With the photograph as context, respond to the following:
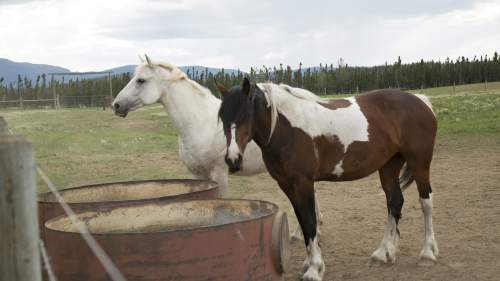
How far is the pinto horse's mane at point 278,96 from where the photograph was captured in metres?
4.29

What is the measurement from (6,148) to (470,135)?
1472cm

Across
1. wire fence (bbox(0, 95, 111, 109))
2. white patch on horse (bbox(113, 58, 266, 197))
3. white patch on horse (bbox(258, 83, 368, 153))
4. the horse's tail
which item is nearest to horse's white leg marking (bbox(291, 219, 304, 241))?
white patch on horse (bbox(113, 58, 266, 197))

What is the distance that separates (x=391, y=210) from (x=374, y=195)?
9.44 feet

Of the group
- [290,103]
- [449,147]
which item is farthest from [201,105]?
[449,147]

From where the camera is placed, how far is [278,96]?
14.7ft

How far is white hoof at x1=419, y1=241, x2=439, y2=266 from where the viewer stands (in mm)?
Answer: 4980

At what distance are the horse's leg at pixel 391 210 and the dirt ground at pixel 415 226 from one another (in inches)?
4.9

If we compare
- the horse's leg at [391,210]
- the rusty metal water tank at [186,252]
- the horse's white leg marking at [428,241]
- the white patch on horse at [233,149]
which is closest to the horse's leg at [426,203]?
the horse's white leg marking at [428,241]

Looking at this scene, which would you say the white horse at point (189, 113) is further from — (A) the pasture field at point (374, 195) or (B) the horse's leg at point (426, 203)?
(B) the horse's leg at point (426, 203)

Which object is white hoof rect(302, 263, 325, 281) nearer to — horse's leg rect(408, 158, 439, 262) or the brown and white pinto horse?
the brown and white pinto horse

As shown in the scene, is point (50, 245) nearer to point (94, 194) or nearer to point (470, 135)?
point (94, 194)

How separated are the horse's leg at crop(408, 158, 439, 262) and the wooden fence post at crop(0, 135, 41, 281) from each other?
420cm

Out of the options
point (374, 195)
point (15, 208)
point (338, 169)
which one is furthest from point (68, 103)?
point (15, 208)

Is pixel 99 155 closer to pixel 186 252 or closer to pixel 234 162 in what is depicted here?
pixel 234 162
